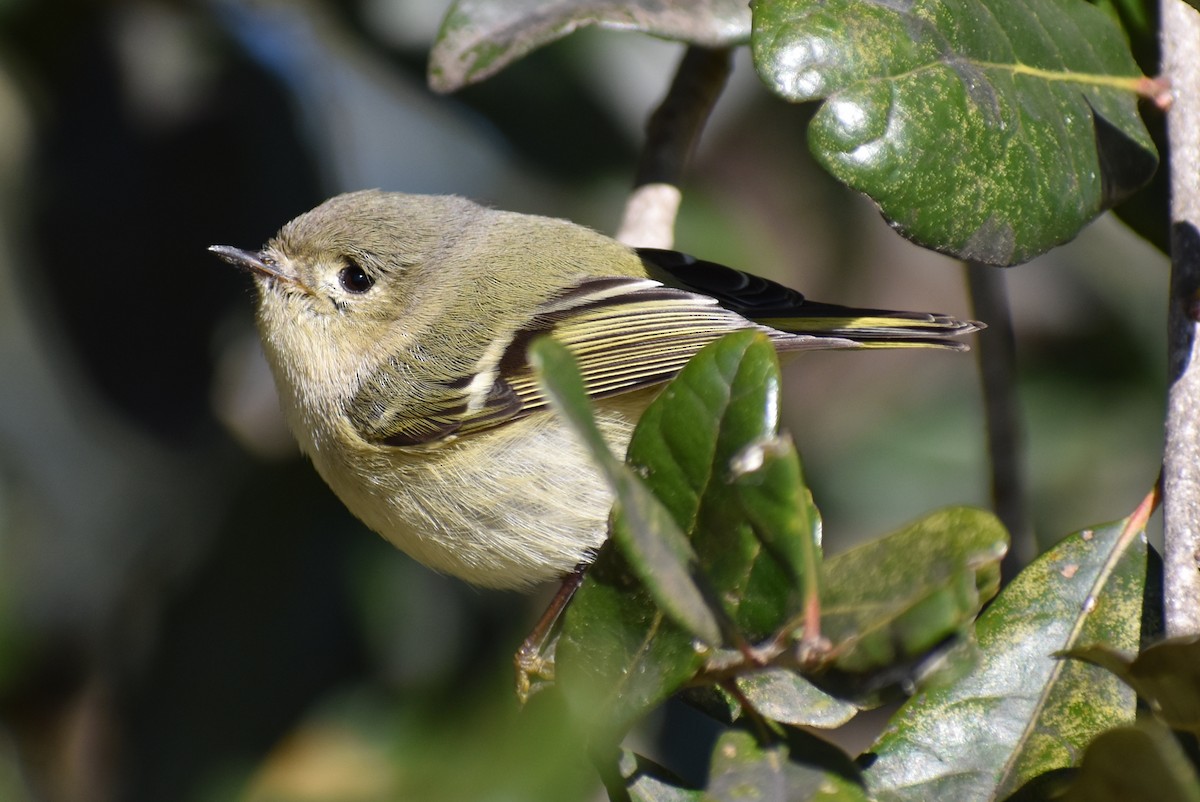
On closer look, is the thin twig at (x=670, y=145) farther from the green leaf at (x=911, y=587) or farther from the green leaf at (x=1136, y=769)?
the green leaf at (x=1136, y=769)

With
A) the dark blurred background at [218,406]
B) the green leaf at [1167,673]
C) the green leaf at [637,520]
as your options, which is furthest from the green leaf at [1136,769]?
the dark blurred background at [218,406]

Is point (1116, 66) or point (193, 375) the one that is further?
point (193, 375)

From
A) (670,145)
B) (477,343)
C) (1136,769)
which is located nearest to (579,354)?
(477,343)

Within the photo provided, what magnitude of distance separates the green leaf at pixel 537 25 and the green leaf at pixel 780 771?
112 centimetres

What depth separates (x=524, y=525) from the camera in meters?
1.83

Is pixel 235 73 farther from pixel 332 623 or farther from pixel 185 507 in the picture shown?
pixel 332 623

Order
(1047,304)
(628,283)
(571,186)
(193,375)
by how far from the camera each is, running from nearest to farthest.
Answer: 1. (628,283)
2. (193,375)
3. (571,186)
4. (1047,304)

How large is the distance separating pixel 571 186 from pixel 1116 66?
1.25m

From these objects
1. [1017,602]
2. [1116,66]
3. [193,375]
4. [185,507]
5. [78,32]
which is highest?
[1116,66]

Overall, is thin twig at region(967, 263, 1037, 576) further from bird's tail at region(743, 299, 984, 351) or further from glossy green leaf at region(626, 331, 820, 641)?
glossy green leaf at region(626, 331, 820, 641)

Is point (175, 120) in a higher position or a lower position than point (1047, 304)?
higher

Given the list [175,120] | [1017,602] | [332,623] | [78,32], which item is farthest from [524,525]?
[78,32]

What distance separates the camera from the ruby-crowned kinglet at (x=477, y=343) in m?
1.83

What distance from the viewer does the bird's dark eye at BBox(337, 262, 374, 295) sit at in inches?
84.6
